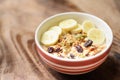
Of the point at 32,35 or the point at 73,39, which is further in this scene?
the point at 32,35

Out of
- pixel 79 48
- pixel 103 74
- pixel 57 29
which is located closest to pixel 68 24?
pixel 57 29

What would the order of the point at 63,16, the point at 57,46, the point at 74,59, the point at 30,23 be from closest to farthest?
the point at 74,59, the point at 57,46, the point at 63,16, the point at 30,23

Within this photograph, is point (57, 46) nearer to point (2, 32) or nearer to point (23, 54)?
point (23, 54)

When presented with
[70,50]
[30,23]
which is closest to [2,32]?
[30,23]

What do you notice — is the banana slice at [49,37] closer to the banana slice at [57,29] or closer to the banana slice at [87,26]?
the banana slice at [57,29]

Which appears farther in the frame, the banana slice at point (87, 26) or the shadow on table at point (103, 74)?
the banana slice at point (87, 26)

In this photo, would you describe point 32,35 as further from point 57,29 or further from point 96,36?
point 96,36

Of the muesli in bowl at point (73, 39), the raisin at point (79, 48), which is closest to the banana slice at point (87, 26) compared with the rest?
the muesli in bowl at point (73, 39)
